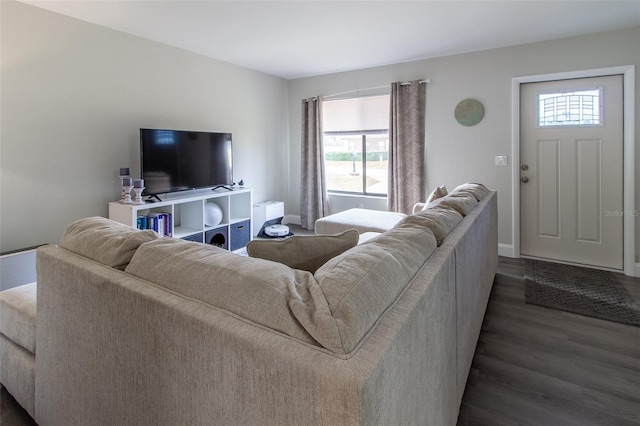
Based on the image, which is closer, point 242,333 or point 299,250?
point 242,333

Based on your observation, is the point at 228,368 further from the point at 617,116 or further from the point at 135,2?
the point at 617,116

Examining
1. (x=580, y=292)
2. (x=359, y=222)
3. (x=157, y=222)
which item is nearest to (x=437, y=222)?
(x=359, y=222)

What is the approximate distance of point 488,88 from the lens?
3896 mm

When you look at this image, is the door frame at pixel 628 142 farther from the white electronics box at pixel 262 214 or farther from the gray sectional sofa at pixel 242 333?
the white electronics box at pixel 262 214

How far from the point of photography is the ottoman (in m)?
1.46

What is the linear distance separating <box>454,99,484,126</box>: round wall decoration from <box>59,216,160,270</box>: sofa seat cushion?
3796 millimetres

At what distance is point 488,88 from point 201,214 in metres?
3.50

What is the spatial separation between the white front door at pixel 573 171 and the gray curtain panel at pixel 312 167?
260 centimetres

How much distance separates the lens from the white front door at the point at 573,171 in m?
3.44

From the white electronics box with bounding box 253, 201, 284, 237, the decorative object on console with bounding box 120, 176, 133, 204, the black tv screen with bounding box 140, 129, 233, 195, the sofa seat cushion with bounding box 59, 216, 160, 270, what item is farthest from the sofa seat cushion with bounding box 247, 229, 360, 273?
the white electronics box with bounding box 253, 201, 284, 237

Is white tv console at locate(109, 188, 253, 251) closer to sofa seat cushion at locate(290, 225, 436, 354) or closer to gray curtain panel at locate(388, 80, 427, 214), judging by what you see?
gray curtain panel at locate(388, 80, 427, 214)

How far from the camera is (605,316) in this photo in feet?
8.28

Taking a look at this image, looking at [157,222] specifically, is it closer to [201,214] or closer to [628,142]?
[201,214]

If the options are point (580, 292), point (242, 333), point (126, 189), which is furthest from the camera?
point (126, 189)
